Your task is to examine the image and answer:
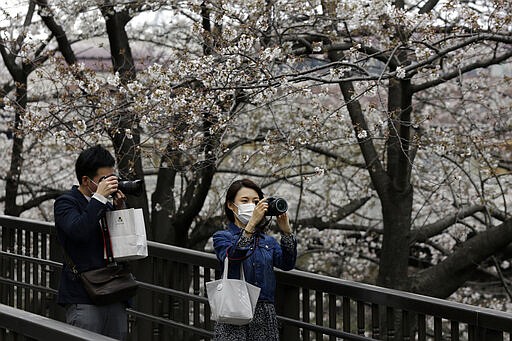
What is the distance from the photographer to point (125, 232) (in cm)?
467

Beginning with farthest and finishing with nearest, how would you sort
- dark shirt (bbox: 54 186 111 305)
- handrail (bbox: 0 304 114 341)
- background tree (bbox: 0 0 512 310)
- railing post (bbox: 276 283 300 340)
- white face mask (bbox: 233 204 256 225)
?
1. background tree (bbox: 0 0 512 310)
2. railing post (bbox: 276 283 300 340)
3. white face mask (bbox: 233 204 256 225)
4. dark shirt (bbox: 54 186 111 305)
5. handrail (bbox: 0 304 114 341)

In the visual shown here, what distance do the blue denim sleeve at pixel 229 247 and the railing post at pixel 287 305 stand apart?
63 centimetres

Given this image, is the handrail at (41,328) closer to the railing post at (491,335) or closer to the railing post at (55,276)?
the railing post at (491,335)

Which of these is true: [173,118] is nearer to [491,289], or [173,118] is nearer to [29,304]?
[29,304]

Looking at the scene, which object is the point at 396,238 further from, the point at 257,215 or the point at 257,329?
the point at 257,215

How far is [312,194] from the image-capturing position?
1402 centimetres

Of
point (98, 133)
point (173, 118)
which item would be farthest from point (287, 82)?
point (98, 133)

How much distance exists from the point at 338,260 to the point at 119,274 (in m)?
9.24

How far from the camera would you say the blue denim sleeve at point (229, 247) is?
178 inches

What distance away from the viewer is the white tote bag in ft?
14.7

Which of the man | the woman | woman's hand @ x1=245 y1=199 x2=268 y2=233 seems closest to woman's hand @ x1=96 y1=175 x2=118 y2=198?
the man

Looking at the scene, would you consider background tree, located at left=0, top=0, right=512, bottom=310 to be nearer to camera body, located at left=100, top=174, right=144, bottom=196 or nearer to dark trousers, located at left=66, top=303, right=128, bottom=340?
camera body, located at left=100, top=174, right=144, bottom=196

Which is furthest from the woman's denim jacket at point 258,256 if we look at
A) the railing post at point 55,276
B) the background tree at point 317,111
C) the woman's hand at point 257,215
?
the background tree at point 317,111

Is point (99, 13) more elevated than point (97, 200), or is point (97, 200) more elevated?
point (99, 13)
